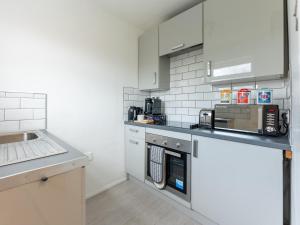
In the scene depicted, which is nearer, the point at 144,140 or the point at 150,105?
the point at 144,140

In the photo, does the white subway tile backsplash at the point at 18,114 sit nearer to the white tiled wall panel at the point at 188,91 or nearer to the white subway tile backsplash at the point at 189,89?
the white tiled wall panel at the point at 188,91

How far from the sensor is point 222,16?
1.49 meters

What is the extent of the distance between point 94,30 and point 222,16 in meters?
1.41

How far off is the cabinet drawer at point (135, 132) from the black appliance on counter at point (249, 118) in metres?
0.88

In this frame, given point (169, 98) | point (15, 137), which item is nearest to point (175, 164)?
point (169, 98)

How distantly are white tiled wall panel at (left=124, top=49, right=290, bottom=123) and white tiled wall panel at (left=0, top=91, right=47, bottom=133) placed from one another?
1021 millimetres

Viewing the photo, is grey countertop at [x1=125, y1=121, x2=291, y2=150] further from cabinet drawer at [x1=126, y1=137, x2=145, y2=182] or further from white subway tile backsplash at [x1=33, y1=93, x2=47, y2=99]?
white subway tile backsplash at [x1=33, y1=93, x2=47, y2=99]

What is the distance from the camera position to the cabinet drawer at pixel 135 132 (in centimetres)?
200

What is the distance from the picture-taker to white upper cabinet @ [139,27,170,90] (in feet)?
7.11

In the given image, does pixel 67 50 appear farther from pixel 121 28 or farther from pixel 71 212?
pixel 71 212

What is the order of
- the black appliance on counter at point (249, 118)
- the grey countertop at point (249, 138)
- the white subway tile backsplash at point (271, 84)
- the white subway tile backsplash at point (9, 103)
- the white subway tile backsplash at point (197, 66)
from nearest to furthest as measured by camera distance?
1. the grey countertop at point (249, 138)
2. the black appliance on counter at point (249, 118)
3. the white subway tile backsplash at point (9, 103)
4. the white subway tile backsplash at point (271, 84)
5. the white subway tile backsplash at point (197, 66)

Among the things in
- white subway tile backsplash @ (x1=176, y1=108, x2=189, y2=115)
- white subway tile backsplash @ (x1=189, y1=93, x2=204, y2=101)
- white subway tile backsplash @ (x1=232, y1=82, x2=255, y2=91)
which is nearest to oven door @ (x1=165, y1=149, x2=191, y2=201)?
white subway tile backsplash @ (x1=176, y1=108, x2=189, y2=115)

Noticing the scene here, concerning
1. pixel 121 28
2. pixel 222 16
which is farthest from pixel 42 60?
pixel 222 16

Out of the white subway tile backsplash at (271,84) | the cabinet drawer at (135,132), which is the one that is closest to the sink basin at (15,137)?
the cabinet drawer at (135,132)
